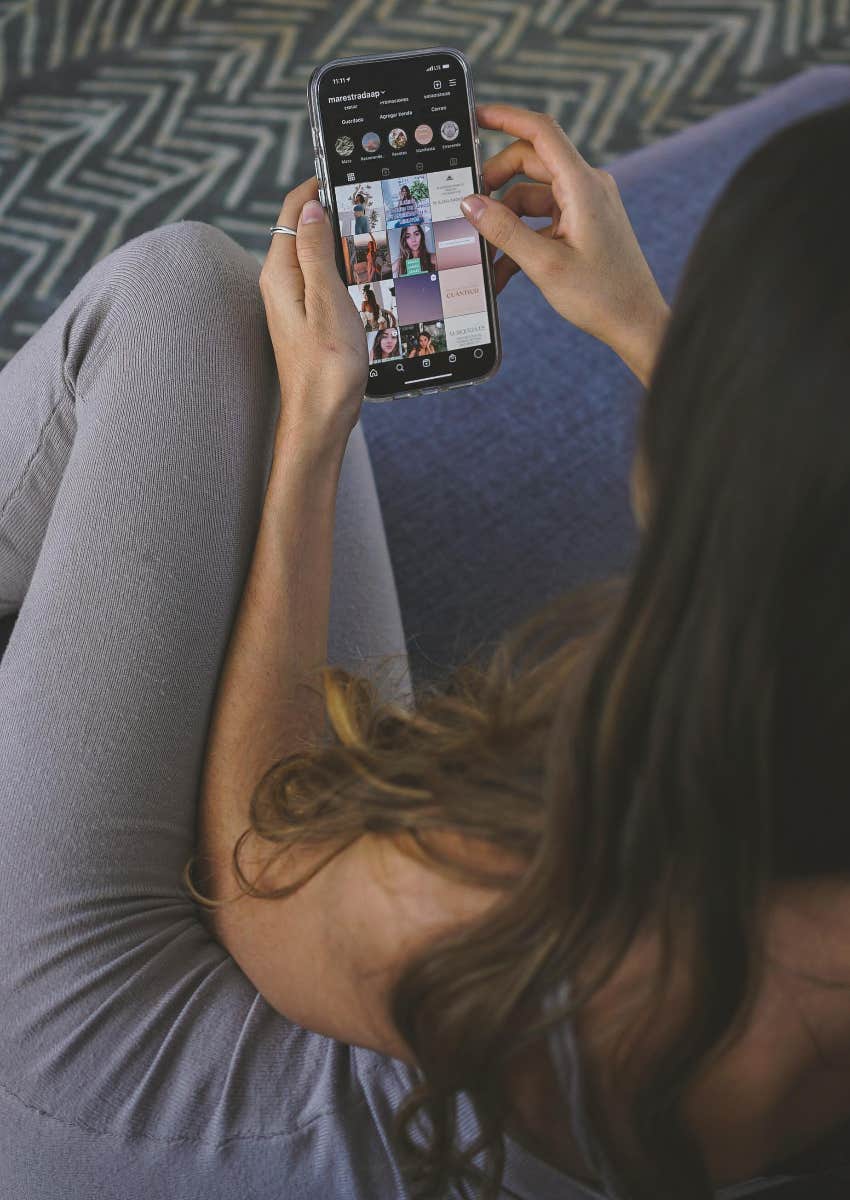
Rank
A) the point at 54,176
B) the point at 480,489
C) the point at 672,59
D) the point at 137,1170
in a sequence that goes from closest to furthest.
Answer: the point at 137,1170
the point at 480,489
the point at 54,176
the point at 672,59

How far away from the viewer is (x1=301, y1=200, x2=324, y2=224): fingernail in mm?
748

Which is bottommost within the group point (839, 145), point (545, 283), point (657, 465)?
point (657, 465)

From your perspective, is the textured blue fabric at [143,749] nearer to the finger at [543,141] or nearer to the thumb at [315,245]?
the thumb at [315,245]

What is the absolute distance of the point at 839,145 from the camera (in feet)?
1.37

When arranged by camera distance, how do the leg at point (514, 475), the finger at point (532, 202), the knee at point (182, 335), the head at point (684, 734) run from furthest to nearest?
1. the leg at point (514, 475)
2. the finger at point (532, 202)
3. the knee at point (182, 335)
4. the head at point (684, 734)

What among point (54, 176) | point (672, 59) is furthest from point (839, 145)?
point (672, 59)

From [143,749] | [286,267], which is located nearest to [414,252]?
[286,267]

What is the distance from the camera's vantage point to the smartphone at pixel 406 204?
782 mm

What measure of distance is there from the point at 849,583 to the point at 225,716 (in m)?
0.41

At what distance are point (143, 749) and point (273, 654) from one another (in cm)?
10

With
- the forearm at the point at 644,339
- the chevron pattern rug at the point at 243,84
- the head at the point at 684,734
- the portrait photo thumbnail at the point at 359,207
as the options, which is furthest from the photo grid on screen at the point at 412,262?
the chevron pattern rug at the point at 243,84

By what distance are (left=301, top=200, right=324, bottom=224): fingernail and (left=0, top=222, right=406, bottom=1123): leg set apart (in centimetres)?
8

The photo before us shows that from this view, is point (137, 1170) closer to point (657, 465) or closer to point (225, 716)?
point (225, 716)

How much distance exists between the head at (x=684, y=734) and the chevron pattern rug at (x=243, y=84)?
113 cm
